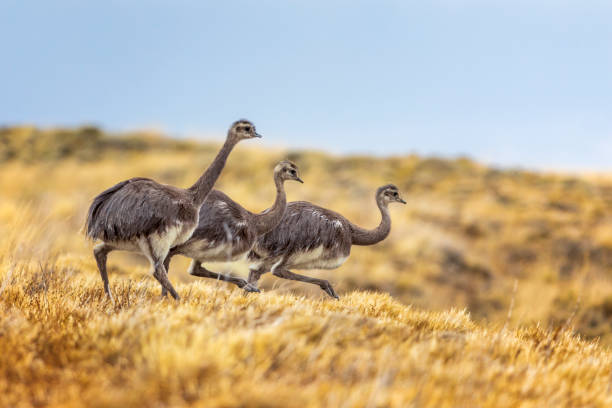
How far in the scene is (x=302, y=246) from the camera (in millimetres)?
6582

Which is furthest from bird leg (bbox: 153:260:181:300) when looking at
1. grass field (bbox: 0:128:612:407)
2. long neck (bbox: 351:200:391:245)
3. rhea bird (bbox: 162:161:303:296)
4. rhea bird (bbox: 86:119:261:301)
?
long neck (bbox: 351:200:391:245)

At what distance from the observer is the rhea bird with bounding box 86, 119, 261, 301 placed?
5.04 metres

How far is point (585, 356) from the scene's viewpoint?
5.21m

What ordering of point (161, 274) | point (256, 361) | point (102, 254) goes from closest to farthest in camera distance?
1. point (256, 361)
2. point (161, 274)
3. point (102, 254)

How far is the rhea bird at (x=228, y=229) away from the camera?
18.7 ft

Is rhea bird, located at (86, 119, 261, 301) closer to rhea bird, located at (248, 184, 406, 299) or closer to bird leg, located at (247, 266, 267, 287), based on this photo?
rhea bird, located at (248, 184, 406, 299)

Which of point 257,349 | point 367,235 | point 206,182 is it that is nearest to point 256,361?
point 257,349

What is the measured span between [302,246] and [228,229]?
1.16m

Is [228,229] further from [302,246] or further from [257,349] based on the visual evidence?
[257,349]

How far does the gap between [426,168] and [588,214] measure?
833 centimetres

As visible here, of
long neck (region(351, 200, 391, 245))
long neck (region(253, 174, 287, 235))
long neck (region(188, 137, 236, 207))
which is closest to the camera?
long neck (region(188, 137, 236, 207))

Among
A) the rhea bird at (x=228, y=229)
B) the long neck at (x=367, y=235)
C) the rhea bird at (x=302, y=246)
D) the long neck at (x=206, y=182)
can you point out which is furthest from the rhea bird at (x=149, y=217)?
the long neck at (x=367, y=235)

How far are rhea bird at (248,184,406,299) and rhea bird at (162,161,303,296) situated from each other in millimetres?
483

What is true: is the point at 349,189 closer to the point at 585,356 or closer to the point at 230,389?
the point at 585,356
